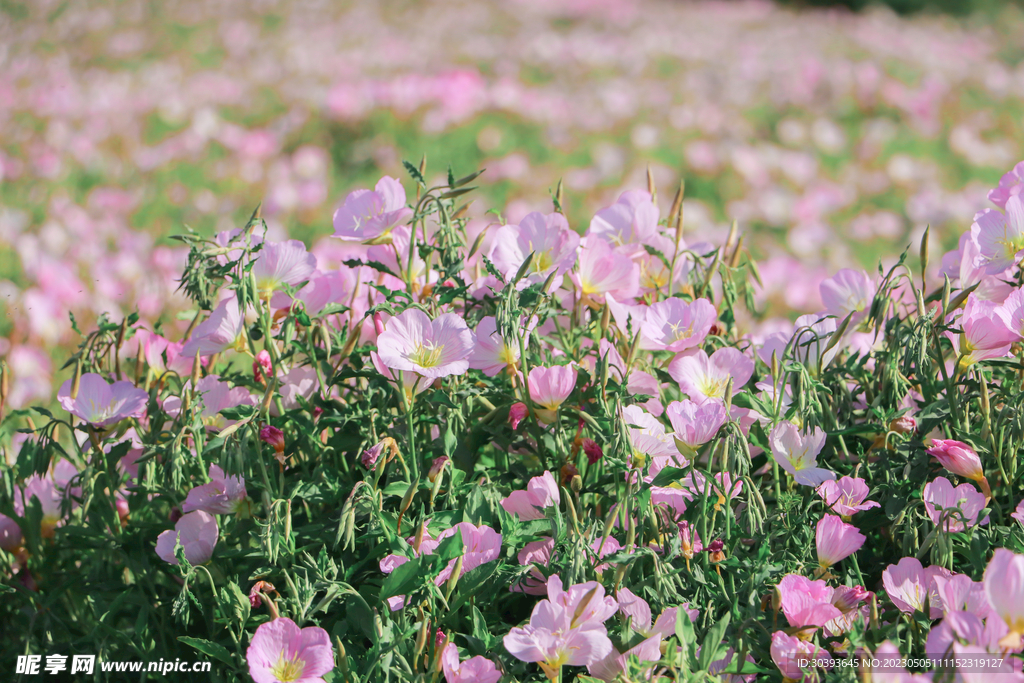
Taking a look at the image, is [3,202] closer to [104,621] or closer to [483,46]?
[104,621]

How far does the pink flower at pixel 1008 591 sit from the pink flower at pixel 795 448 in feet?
0.82

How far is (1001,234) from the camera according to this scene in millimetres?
1090

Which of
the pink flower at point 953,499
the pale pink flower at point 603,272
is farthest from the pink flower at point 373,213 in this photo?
the pink flower at point 953,499

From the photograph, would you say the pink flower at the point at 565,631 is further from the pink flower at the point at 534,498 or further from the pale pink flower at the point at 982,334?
the pale pink flower at the point at 982,334

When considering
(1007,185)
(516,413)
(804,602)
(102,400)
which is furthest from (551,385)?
(1007,185)

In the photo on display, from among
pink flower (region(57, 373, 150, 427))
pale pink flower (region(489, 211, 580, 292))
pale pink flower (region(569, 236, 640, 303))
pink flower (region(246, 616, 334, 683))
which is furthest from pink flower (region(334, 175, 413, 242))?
pink flower (region(246, 616, 334, 683))

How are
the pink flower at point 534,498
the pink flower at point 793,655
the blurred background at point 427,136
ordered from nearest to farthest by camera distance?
the pink flower at point 793,655
the pink flower at point 534,498
the blurred background at point 427,136

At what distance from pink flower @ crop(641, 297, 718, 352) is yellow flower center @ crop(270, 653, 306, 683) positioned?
0.62 meters

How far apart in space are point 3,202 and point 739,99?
4838 mm

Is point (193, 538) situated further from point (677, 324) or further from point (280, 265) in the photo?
point (677, 324)

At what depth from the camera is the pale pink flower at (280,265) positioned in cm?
113

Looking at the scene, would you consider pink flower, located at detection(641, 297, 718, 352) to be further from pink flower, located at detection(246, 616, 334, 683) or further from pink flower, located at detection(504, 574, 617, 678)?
pink flower, located at detection(246, 616, 334, 683)

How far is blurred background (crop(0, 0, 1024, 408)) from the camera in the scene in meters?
3.04

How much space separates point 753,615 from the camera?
908 mm
